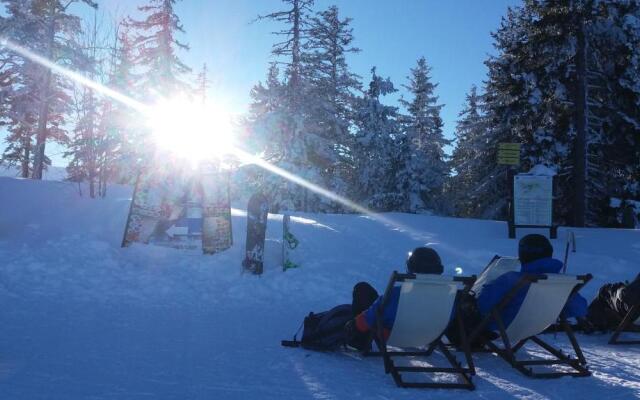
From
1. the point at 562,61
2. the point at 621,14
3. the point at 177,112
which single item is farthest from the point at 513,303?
the point at 177,112

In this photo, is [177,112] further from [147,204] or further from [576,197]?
[576,197]

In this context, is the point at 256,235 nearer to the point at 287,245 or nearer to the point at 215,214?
the point at 287,245

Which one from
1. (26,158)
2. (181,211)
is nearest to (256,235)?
(181,211)

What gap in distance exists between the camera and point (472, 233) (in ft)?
46.2

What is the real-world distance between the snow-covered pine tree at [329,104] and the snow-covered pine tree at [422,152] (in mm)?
3645

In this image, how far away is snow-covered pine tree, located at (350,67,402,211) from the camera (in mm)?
27797

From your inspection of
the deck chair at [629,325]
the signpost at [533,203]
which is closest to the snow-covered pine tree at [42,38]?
the signpost at [533,203]

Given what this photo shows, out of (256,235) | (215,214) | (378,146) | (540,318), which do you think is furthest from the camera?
(378,146)

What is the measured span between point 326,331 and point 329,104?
2274 cm

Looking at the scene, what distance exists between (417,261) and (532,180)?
9578 mm

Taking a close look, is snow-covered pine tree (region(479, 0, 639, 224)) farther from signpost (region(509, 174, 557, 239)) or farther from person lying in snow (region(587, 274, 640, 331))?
person lying in snow (region(587, 274, 640, 331))

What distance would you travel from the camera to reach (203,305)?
26.3ft

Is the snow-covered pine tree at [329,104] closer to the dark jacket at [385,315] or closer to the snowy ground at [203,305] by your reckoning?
the snowy ground at [203,305]

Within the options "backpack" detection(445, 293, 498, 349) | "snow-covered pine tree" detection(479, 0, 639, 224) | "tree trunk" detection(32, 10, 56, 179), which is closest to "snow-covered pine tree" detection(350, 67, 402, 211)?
"snow-covered pine tree" detection(479, 0, 639, 224)
